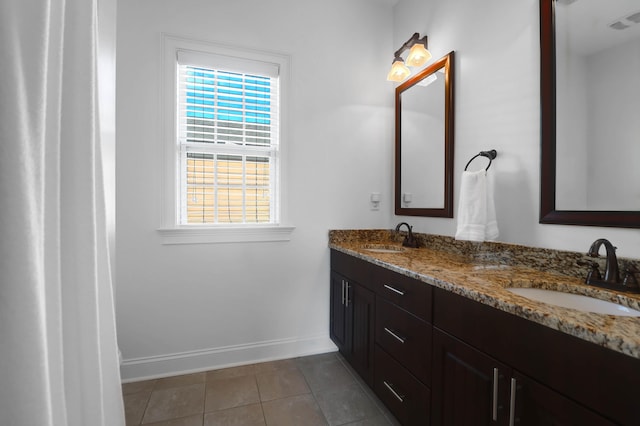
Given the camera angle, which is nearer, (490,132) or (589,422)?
(589,422)

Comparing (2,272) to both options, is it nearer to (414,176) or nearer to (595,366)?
(595,366)

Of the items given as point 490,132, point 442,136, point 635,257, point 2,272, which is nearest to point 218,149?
point 442,136

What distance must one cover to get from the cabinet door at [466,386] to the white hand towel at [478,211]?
0.61 m

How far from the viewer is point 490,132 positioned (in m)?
1.70

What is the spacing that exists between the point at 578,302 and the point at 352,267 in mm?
1176

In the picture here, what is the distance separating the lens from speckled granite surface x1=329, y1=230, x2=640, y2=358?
727 mm

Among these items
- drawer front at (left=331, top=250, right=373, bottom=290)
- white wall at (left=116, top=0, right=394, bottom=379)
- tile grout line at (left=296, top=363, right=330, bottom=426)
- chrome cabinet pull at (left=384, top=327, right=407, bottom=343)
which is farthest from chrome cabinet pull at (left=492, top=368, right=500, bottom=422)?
white wall at (left=116, top=0, right=394, bottom=379)

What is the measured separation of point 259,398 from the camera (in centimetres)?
182

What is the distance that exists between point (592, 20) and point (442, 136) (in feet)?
2.96

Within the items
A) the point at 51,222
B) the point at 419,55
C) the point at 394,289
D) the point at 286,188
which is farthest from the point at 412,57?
the point at 51,222

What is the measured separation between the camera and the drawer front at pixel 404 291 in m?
1.28

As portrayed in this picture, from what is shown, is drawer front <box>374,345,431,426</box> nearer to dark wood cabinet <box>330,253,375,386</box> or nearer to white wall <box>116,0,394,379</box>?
dark wood cabinet <box>330,253,375,386</box>

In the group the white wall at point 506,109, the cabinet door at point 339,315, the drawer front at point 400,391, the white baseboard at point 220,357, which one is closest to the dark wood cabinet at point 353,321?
the cabinet door at point 339,315

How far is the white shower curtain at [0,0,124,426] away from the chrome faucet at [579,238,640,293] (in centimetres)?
147
